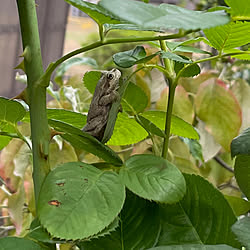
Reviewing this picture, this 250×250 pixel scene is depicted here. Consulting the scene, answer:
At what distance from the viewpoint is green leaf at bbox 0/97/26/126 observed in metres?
0.27

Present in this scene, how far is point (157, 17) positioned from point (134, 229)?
0.51ft

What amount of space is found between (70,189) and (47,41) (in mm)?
1417

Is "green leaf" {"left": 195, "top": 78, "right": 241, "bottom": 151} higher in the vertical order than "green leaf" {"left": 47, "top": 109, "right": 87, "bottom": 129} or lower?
lower

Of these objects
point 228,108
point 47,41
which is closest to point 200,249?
point 228,108

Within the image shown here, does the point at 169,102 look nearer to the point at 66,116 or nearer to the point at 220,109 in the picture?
the point at 66,116

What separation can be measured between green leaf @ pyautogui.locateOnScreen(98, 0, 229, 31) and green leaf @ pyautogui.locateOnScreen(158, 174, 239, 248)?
0.14 metres

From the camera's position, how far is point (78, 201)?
0.23 meters

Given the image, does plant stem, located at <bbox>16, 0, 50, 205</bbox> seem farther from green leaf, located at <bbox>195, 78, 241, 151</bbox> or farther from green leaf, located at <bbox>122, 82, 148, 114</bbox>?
green leaf, located at <bbox>195, 78, 241, 151</bbox>

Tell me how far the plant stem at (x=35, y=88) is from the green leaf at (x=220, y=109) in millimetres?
458

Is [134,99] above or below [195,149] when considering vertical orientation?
above

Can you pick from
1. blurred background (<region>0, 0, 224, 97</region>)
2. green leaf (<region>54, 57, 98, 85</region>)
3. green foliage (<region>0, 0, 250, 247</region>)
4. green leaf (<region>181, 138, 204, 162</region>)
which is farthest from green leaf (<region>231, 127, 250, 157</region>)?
blurred background (<region>0, 0, 224, 97</region>)

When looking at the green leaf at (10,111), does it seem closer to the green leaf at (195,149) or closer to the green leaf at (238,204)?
the green leaf at (238,204)

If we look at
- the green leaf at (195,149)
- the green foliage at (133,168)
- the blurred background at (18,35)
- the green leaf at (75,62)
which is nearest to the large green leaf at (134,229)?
the green foliage at (133,168)

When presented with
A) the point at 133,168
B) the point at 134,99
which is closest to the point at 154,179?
the point at 133,168
